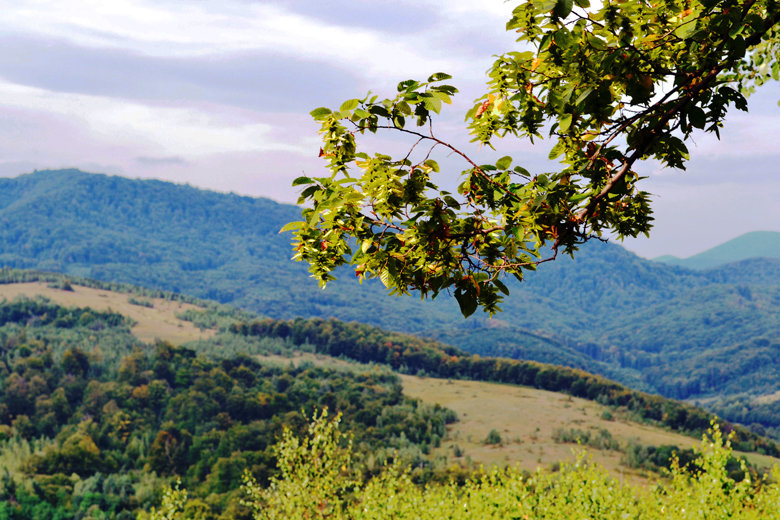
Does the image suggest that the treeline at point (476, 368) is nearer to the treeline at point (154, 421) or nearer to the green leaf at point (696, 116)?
the treeline at point (154, 421)

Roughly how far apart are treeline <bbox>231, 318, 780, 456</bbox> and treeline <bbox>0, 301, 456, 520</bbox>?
1814 cm

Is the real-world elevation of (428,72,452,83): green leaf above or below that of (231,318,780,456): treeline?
above

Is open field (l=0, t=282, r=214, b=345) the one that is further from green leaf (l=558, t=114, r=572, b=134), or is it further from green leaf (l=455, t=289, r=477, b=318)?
green leaf (l=558, t=114, r=572, b=134)

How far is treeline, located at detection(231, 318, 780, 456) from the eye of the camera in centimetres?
8856

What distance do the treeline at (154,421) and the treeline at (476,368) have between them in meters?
18.1

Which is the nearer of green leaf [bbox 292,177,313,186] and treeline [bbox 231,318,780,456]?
green leaf [bbox 292,177,313,186]

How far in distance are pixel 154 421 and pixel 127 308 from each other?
2693 inches

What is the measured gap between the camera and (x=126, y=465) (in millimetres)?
Result: 65812

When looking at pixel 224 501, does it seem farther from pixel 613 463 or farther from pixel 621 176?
pixel 621 176

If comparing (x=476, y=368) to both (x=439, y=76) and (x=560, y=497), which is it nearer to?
(x=560, y=497)

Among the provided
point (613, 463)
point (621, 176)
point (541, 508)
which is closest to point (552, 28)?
point (621, 176)

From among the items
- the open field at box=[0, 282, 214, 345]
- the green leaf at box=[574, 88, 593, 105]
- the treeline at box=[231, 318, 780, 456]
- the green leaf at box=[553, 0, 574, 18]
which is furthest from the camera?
the open field at box=[0, 282, 214, 345]

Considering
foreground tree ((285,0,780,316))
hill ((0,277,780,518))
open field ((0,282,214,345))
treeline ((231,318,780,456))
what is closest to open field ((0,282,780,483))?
open field ((0,282,214,345))

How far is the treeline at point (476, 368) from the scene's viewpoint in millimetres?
88562
